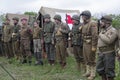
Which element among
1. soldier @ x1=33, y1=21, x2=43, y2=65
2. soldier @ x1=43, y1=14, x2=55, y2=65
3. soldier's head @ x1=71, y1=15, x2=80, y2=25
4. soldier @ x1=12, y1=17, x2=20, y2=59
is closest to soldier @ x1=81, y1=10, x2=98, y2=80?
→ soldier's head @ x1=71, y1=15, x2=80, y2=25

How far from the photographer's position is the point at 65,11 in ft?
59.4

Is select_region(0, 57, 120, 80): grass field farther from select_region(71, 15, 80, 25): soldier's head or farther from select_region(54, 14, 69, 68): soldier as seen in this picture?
select_region(71, 15, 80, 25): soldier's head

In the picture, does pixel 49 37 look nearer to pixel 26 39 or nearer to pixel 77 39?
pixel 26 39

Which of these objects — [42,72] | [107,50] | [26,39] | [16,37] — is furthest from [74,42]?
[16,37]

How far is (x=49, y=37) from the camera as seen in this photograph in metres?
12.2

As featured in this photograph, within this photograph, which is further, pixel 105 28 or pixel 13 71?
pixel 13 71

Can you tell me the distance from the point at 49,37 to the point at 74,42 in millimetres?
1913

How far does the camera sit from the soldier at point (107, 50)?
7.91 meters

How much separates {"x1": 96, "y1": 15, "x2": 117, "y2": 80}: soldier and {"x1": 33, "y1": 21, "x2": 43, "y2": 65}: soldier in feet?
15.9

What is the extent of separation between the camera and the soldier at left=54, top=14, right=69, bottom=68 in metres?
11.3

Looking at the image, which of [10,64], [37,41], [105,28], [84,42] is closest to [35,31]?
[37,41]

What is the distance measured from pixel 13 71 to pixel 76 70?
2.06 meters

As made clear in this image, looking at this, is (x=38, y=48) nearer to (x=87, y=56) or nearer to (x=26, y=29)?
(x=26, y=29)

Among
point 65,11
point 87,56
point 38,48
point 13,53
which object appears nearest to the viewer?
point 87,56
